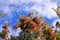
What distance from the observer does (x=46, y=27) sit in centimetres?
1853

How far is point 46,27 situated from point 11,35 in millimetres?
3143

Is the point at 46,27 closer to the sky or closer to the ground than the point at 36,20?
closer to the ground

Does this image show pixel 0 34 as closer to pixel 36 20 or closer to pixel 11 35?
pixel 11 35

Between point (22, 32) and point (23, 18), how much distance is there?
3.68ft

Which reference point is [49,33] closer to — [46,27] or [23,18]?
[46,27]

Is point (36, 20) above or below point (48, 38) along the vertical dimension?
above

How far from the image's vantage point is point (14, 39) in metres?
17.8

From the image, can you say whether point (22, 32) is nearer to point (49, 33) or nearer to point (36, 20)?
point (36, 20)

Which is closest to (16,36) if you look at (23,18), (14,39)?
(14,39)

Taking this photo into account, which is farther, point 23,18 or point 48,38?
point 48,38

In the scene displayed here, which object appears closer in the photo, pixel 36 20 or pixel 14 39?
pixel 36 20

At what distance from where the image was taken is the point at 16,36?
17578 mm

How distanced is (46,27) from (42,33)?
786mm

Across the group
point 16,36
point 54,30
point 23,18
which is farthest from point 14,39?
point 54,30
